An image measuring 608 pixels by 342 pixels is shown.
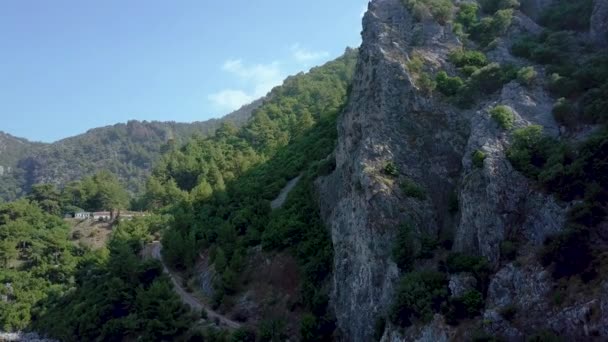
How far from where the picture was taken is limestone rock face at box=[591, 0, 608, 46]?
4272 centimetres

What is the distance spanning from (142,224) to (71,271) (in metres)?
15.4

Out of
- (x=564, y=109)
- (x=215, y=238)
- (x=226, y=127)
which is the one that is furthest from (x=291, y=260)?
(x=226, y=127)

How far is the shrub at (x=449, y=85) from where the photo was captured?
43781 mm

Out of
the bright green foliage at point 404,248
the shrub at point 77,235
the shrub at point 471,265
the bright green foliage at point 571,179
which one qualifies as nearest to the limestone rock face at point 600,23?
the bright green foliage at point 571,179

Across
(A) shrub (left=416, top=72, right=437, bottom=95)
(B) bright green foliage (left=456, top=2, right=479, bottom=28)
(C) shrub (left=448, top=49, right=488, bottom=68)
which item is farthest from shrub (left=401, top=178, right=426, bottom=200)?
(B) bright green foliage (left=456, top=2, right=479, bottom=28)

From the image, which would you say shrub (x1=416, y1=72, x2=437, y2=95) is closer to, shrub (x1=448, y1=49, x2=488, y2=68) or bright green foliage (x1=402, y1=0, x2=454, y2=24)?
shrub (x1=448, y1=49, x2=488, y2=68)

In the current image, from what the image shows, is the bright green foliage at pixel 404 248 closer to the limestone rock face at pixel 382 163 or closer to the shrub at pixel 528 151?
the limestone rock face at pixel 382 163

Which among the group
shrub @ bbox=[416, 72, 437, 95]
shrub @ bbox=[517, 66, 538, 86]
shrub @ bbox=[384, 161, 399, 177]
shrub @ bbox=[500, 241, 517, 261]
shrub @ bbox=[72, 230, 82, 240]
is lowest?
shrub @ bbox=[72, 230, 82, 240]

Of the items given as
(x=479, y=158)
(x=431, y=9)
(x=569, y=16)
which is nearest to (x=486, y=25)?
(x=431, y=9)

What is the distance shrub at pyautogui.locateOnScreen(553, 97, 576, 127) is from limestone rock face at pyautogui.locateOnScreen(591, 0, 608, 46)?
8.79m

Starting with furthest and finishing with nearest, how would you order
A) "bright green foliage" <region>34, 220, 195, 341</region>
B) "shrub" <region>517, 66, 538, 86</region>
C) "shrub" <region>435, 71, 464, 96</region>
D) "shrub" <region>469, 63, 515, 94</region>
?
"bright green foliage" <region>34, 220, 195, 341</region>, "shrub" <region>435, 71, 464, 96</region>, "shrub" <region>469, 63, 515, 94</region>, "shrub" <region>517, 66, 538, 86</region>

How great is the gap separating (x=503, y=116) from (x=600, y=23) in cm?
1276

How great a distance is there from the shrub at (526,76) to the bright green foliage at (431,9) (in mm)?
11760

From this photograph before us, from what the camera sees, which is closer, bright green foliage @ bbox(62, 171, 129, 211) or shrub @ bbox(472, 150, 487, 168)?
shrub @ bbox(472, 150, 487, 168)
